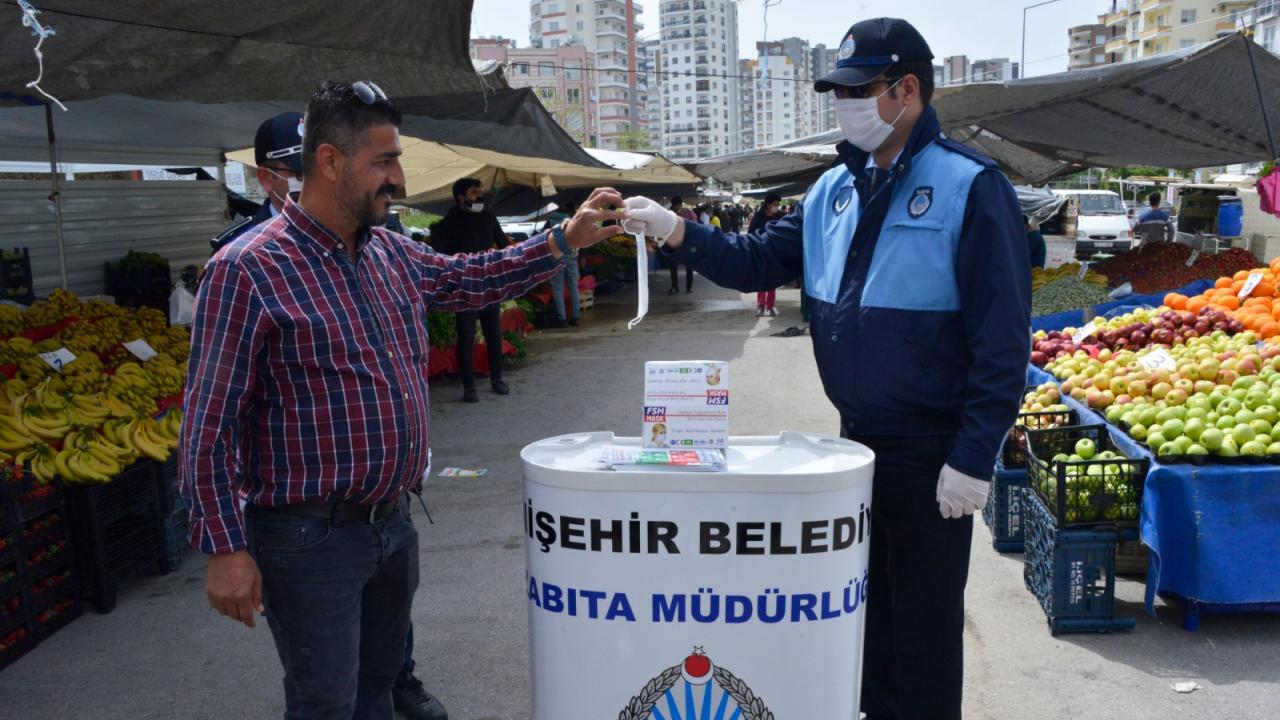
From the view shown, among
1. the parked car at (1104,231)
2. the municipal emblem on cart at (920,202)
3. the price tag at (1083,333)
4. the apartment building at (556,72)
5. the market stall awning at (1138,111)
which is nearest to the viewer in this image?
the municipal emblem on cart at (920,202)

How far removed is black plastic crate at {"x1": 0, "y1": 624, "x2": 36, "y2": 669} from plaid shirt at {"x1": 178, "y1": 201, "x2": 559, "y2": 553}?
2669 mm

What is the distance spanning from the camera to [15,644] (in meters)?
4.18

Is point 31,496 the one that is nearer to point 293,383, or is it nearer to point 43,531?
point 43,531

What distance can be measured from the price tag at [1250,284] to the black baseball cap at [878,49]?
629cm

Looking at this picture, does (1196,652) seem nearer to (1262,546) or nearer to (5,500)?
(1262,546)

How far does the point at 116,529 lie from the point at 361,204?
363 centimetres

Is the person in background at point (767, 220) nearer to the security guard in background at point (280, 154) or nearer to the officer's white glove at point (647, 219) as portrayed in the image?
the security guard in background at point (280, 154)

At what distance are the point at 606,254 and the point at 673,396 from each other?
19803mm

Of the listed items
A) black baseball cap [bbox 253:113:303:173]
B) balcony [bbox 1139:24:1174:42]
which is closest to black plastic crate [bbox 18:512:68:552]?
black baseball cap [bbox 253:113:303:173]

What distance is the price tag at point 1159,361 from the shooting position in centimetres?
546

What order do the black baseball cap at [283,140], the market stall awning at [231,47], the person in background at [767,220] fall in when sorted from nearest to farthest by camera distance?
the black baseball cap at [283,140]
the market stall awning at [231,47]
the person in background at [767,220]

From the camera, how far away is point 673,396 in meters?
2.33

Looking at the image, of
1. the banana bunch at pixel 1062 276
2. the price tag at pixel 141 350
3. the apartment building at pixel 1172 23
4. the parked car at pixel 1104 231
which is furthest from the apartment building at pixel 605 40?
the price tag at pixel 141 350

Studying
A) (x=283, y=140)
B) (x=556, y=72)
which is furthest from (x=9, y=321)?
(x=556, y=72)
